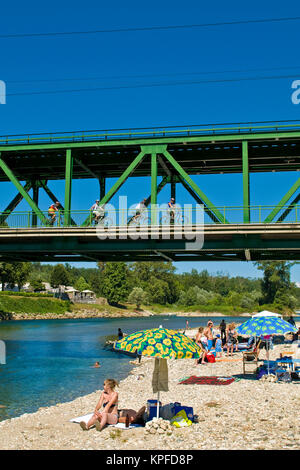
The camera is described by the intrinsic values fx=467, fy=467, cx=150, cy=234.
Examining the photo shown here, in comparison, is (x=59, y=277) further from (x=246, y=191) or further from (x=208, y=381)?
(x=208, y=381)

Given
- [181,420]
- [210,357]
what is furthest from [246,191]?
[181,420]

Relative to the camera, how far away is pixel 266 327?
16.6 m

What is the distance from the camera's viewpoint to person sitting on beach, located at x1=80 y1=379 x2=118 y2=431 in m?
11.9

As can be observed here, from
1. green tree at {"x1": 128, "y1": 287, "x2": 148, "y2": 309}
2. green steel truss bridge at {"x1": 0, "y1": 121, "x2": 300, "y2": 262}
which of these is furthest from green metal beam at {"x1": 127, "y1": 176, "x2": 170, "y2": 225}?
green tree at {"x1": 128, "y1": 287, "x2": 148, "y2": 309}

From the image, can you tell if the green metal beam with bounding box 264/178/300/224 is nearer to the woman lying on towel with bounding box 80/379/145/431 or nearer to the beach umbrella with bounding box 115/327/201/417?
the beach umbrella with bounding box 115/327/201/417

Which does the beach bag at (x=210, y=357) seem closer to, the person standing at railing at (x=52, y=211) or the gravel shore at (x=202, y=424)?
the gravel shore at (x=202, y=424)

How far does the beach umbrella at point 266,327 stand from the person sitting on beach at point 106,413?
246 inches

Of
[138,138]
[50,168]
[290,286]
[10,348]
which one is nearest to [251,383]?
[138,138]

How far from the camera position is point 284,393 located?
51.3ft

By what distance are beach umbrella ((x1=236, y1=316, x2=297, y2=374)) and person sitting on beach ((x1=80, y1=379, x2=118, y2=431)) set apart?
6.26 metres

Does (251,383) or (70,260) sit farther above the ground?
(70,260)

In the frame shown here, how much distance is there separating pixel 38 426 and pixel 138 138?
54.3ft

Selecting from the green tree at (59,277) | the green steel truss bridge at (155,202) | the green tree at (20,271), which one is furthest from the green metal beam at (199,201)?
the green tree at (59,277)
